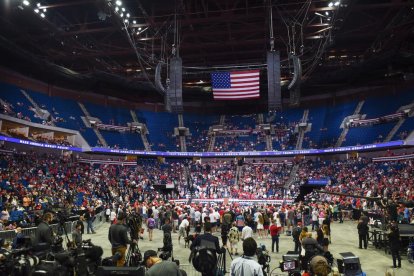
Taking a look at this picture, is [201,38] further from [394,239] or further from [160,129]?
[394,239]

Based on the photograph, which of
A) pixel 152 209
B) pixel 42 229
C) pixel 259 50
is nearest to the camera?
pixel 42 229

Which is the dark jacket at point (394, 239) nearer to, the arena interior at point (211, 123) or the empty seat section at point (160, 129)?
the arena interior at point (211, 123)

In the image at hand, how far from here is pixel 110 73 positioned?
31.6 meters

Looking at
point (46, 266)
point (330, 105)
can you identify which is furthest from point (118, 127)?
point (46, 266)

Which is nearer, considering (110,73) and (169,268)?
(169,268)

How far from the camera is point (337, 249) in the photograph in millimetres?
13406

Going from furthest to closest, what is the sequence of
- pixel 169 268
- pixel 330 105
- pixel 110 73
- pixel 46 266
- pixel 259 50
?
pixel 330 105, pixel 110 73, pixel 259 50, pixel 46 266, pixel 169 268

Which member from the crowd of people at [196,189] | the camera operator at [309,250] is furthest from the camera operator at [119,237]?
the crowd of people at [196,189]

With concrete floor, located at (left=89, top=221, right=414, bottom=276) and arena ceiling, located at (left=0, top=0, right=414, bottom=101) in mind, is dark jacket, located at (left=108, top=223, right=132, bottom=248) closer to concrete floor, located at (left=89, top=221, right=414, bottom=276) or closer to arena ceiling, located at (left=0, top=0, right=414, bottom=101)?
concrete floor, located at (left=89, top=221, right=414, bottom=276)

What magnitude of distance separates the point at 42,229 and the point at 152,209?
12.1 metres

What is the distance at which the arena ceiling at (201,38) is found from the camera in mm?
19375

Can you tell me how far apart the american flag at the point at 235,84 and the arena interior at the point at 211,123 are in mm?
140

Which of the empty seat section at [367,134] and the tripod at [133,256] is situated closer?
the tripod at [133,256]

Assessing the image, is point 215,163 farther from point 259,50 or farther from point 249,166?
point 259,50
